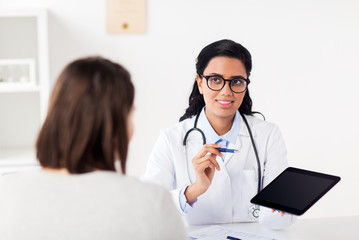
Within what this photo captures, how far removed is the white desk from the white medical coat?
0.18 metres

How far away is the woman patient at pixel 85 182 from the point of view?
94cm

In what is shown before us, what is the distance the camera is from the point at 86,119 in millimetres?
972

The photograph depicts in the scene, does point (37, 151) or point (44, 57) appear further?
point (44, 57)

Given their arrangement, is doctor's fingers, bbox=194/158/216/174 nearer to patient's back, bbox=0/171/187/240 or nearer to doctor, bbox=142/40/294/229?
doctor, bbox=142/40/294/229

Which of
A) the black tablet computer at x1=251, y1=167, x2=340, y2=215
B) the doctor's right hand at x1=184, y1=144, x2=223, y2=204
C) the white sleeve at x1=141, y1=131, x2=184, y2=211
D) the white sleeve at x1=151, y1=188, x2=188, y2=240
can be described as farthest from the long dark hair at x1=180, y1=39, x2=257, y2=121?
the white sleeve at x1=151, y1=188, x2=188, y2=240

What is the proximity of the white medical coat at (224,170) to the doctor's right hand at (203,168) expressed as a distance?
4.6 inches

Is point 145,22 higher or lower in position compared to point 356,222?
higher

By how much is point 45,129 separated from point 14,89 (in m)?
1.62

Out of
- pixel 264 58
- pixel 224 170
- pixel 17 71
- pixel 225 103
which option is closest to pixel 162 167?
pixel 224 170

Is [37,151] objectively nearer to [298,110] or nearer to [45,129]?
[45,129]

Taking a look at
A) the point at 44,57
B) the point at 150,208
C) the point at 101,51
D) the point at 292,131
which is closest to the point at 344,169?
the point at 292,131

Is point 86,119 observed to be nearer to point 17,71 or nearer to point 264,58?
point 17,71

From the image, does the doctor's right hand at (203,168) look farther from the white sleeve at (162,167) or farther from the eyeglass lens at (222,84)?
the eyeglass lens at (222,84)

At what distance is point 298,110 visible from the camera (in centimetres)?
301
